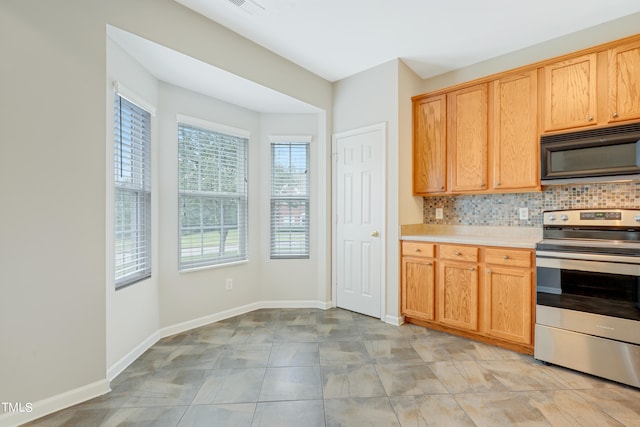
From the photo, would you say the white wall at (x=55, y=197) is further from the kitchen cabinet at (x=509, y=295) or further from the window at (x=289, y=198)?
the kitchen cabinet at (x=509, y=295)

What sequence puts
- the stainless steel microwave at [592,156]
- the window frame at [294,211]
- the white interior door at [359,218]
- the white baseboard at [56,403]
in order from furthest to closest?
1. the window frame at [294,211]
2. the white interior door at [359,218]
3. the stainless steel microwave at [592,156]
4. the white baseboard at [56,403]

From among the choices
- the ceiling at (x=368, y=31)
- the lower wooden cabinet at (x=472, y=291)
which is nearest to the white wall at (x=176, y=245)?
the ceiling at (x=368, y=31)

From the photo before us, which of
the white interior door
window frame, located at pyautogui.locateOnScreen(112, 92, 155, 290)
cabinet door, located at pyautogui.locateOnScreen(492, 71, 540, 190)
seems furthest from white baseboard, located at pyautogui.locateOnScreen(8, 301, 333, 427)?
cabinet door, located at pyautogui.locateOnScreen(492, 71, 540, 190)

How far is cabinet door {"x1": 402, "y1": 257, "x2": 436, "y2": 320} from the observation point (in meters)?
3.00

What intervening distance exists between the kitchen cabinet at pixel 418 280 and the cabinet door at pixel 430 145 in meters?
0.71

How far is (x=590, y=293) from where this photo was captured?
2.21 meters

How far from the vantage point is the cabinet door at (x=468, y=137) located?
9.70 feet

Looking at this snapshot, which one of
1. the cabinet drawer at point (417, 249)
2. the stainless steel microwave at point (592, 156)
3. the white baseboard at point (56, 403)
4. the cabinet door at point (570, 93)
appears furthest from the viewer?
the cabinet drawer at point (417, 249)

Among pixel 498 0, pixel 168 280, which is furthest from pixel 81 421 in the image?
pixel 498 0

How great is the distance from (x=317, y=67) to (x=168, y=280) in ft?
9.04

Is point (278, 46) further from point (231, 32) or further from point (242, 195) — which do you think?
point (242, 195)

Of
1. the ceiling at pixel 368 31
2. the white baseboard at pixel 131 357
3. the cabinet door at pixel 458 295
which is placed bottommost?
the white baseboard at pixel 131 357

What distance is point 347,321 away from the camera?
129 inches

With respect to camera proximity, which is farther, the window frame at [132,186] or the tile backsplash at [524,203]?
the tile backsplash at [524,203]
